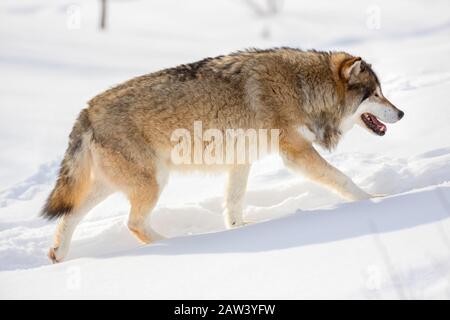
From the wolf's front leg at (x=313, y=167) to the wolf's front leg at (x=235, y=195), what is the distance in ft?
1.75

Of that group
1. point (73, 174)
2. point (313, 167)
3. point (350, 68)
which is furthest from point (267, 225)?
point (350, 68)

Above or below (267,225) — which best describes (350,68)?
above

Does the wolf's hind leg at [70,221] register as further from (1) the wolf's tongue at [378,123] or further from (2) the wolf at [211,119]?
(1) the wolf's tongue at [378,123]

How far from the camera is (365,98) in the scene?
6.26 meters

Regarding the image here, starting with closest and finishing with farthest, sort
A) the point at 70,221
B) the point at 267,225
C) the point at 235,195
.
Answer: the point at 267,225 → the point at 70,221 → the point at 235,195

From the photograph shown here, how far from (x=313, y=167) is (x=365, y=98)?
3.08ft

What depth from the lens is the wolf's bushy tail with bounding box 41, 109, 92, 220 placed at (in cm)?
571

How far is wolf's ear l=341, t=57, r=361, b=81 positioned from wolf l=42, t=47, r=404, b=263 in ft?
0.03

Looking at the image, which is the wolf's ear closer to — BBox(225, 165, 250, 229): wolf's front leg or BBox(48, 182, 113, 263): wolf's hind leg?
BBox(225, 165, 250, 229): wolf's front leg

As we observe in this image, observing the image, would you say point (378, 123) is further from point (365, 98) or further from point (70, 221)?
point (70, 221)

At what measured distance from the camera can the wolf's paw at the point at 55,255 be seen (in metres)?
5.72

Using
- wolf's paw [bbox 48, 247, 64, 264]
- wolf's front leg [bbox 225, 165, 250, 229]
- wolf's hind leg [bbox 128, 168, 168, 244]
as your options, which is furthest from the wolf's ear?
wolf's paw [bbox 48, 247, 64, 264]

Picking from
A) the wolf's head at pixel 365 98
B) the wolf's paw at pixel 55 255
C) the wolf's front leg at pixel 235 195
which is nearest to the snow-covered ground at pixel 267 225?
the wolf's paw at pixel 55 255

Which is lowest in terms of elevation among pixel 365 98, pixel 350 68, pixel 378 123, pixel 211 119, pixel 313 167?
pixel 313 167
